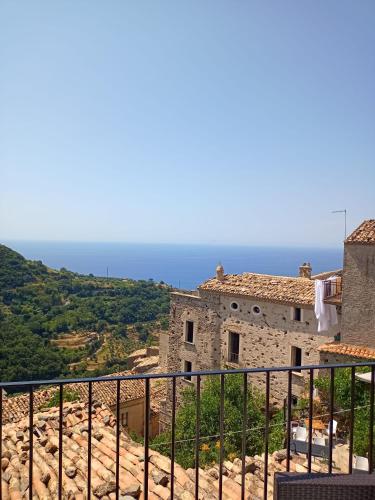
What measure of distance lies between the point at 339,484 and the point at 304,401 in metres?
10.4

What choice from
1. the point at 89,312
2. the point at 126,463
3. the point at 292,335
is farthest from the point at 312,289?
the point at 89,312

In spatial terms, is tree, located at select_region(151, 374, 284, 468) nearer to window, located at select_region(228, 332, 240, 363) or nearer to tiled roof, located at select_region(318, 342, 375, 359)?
window, located at select_region(228, 332, 240, 363)

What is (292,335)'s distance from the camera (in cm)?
1451

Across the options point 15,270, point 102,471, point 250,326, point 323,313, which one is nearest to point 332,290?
point 323,313

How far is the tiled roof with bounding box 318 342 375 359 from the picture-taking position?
11.2 m

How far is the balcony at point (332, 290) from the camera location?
514 inches

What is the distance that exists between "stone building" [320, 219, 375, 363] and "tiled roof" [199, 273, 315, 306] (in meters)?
1.62

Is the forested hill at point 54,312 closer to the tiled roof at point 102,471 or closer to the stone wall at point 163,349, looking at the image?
the stone wall at point 163,349

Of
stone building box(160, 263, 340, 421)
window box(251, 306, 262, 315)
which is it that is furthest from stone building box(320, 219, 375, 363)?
window box(251, 306, 262, 315)

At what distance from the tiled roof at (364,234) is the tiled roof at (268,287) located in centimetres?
259

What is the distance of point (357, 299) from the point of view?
12.3m

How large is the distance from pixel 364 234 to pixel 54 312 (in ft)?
116

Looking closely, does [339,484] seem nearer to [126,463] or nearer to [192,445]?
[126,463]

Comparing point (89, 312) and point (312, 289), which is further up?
point (312, 289)
